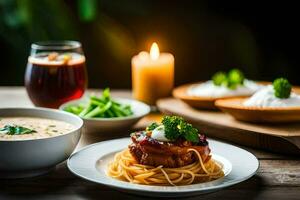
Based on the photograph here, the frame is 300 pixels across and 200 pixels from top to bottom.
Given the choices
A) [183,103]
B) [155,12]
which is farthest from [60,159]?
[155,12]

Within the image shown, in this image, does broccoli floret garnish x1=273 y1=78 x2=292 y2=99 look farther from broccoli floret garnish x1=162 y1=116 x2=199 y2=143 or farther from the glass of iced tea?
the glass of iced tea

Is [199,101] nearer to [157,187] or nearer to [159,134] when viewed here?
[159,134]

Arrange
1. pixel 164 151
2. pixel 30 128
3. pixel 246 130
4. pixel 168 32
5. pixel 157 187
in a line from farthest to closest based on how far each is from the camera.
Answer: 1. pixel 168 32
2. pixel 246 130
3. pixel 30 128
4. pixel 164 151
5. pixel 157 187

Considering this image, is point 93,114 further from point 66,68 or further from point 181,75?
point 181,75

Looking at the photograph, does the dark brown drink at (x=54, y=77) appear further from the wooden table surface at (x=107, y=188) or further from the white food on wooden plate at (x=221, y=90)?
the wooden table surface at (x=107, y=188)

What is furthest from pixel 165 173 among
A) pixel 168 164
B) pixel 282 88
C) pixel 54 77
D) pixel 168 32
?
pixel 168 32

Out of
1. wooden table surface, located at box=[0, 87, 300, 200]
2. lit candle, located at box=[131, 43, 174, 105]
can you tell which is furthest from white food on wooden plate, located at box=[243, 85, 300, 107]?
lit candle, located at box=[131, 43, 174, 105]

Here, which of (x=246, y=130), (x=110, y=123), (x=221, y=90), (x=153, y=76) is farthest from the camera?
(x=153, y=76)

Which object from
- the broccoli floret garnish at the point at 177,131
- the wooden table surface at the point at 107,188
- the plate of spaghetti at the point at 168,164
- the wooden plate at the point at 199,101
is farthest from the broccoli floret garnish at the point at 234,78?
the broccoli floret garnish at the point at 177,131
